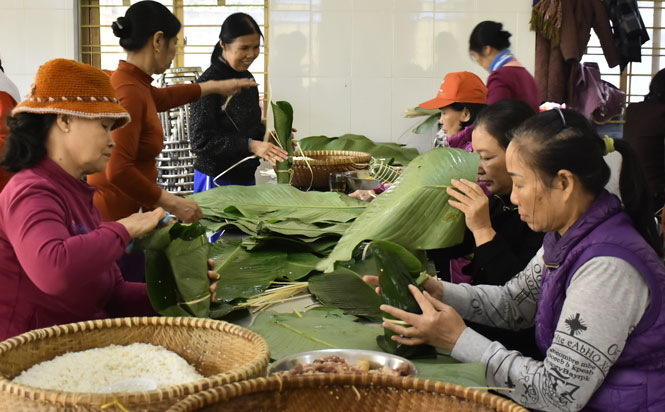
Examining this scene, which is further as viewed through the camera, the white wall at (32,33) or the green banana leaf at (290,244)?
the white wall at (32,33)

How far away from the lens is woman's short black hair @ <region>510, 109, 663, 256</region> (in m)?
1.39

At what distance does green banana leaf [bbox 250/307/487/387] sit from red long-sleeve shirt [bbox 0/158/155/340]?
38 centimetres

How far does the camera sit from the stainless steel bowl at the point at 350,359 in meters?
1.20

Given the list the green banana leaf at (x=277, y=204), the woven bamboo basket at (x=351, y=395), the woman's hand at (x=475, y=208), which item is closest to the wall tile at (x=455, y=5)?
the green banana leaf at (x=277, y=204)

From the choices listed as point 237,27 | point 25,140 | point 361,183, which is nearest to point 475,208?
point 25,140

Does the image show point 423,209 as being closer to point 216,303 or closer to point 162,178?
point 216,303

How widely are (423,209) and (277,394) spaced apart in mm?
1098

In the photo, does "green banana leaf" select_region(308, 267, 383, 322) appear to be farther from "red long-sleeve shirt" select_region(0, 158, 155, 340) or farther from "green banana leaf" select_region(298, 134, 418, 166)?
"green banana leaf" select_region(298, 134, 418, 166)

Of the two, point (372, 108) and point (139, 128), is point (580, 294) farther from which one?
point (372, 108)

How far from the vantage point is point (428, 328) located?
142 centimetres

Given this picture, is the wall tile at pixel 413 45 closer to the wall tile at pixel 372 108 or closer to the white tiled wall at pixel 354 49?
the white tiled wall at pixel 354 49

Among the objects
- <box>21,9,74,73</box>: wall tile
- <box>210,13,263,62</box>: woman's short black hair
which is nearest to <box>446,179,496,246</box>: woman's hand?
<box>210,13,263,62</box>: woman's short black hair

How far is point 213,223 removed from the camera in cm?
262

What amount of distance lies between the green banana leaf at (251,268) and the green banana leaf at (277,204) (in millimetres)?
320
